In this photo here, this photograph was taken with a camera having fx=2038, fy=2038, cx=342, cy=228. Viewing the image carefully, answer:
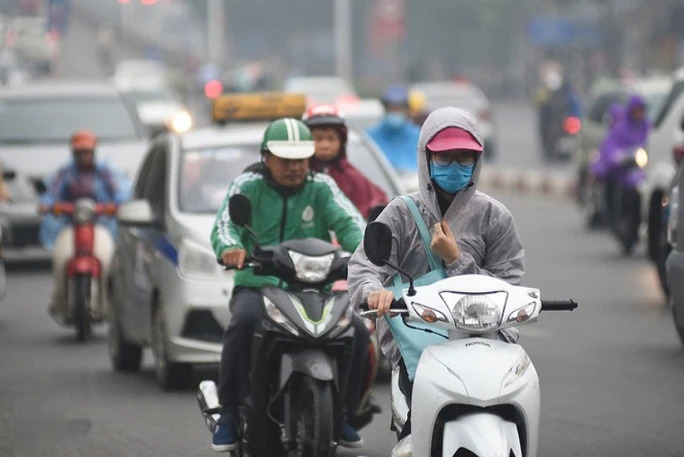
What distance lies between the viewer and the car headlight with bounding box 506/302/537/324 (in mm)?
6551

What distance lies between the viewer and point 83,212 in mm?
15195

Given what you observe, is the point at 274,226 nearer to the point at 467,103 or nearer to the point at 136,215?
the point at 136,215

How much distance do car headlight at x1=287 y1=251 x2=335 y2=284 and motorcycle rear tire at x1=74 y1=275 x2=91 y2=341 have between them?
6.46m

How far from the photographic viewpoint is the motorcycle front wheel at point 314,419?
8.16 metres

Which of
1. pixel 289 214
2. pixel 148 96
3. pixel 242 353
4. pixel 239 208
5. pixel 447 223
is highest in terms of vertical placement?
pixel 447 223

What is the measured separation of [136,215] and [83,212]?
303cm

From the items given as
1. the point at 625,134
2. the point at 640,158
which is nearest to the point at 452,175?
the point at 640,158

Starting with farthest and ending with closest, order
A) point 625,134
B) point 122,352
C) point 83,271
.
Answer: point 625,134 < point 83,271 < point 122,352

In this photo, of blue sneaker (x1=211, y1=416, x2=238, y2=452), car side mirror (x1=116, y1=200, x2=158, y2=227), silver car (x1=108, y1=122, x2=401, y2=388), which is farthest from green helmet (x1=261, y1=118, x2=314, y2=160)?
car side mirror (x1=116, y1=200, x2=158, y2=227)

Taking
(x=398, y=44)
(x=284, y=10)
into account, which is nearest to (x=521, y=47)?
(x=398, y=44)

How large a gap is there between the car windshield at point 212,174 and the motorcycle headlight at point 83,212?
2.52 m

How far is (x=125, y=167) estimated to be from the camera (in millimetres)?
21000

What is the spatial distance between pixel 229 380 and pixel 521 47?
101 meters

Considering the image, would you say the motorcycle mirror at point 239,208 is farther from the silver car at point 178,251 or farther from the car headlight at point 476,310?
the silver car at point 178,251
